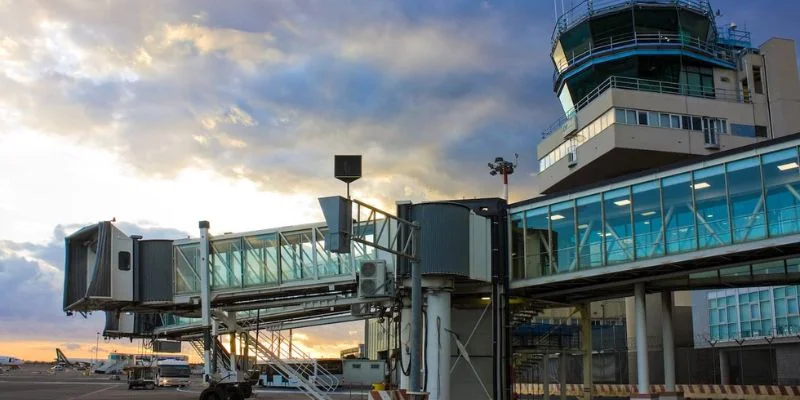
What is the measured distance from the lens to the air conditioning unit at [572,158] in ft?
213

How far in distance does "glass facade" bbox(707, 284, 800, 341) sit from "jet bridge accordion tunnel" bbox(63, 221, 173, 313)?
46233mm

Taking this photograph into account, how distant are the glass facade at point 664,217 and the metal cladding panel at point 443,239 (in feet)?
9.02

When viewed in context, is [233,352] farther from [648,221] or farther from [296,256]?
[648,221]

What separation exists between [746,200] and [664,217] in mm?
3270

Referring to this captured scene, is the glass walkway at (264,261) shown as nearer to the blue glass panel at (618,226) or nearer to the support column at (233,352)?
the support column at (233,352)

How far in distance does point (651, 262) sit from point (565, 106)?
132 feet

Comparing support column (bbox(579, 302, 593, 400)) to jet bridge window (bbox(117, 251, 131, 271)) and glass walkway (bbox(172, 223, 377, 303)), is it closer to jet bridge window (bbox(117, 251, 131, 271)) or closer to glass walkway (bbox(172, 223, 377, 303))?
glass walkway (bbox(172, 223, 377, 303))

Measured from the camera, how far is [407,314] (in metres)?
37.0

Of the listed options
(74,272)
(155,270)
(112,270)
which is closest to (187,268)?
(155,270)

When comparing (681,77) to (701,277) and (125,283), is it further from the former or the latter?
(125,283)

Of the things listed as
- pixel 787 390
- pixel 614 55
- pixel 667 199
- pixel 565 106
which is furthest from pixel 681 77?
pixel 667 199

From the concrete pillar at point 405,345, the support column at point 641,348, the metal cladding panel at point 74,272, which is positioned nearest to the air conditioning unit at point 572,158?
the support column at point 641,348

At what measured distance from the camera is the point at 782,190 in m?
27.7

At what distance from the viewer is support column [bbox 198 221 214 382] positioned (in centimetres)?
3788
